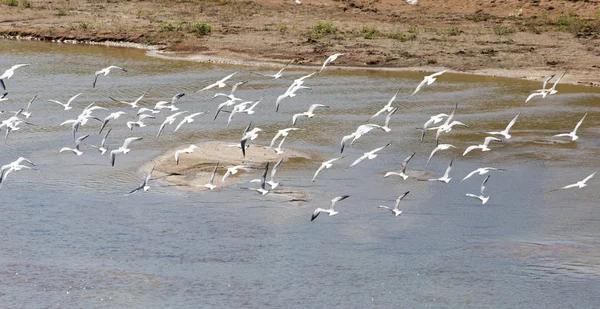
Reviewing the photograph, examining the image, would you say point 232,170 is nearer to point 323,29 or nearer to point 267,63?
point 267,63

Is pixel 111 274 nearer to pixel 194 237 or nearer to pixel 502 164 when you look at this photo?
pixel 194 237

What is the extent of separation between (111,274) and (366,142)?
10.5m

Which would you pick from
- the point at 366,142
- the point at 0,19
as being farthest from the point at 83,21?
the point at 366,142

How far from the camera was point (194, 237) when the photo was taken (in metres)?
19.2

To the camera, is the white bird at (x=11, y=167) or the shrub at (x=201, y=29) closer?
the white bird at (x=11, y=167)

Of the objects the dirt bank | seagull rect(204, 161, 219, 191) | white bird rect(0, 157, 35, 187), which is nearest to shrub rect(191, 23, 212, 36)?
the dirt bank

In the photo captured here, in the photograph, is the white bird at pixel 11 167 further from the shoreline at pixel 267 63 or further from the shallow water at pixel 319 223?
the shoreline at pixel 267 63

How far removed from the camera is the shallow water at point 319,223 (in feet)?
55.2

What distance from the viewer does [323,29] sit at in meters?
40.3

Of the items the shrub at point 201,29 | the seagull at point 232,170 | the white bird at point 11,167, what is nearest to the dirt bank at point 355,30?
the shrub at point 201,29

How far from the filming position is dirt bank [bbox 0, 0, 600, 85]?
36.1m

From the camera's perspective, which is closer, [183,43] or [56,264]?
[56,264]

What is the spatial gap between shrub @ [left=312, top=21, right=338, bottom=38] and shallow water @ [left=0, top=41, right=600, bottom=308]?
993 centimetres

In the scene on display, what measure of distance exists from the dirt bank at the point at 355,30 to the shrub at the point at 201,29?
50mm
